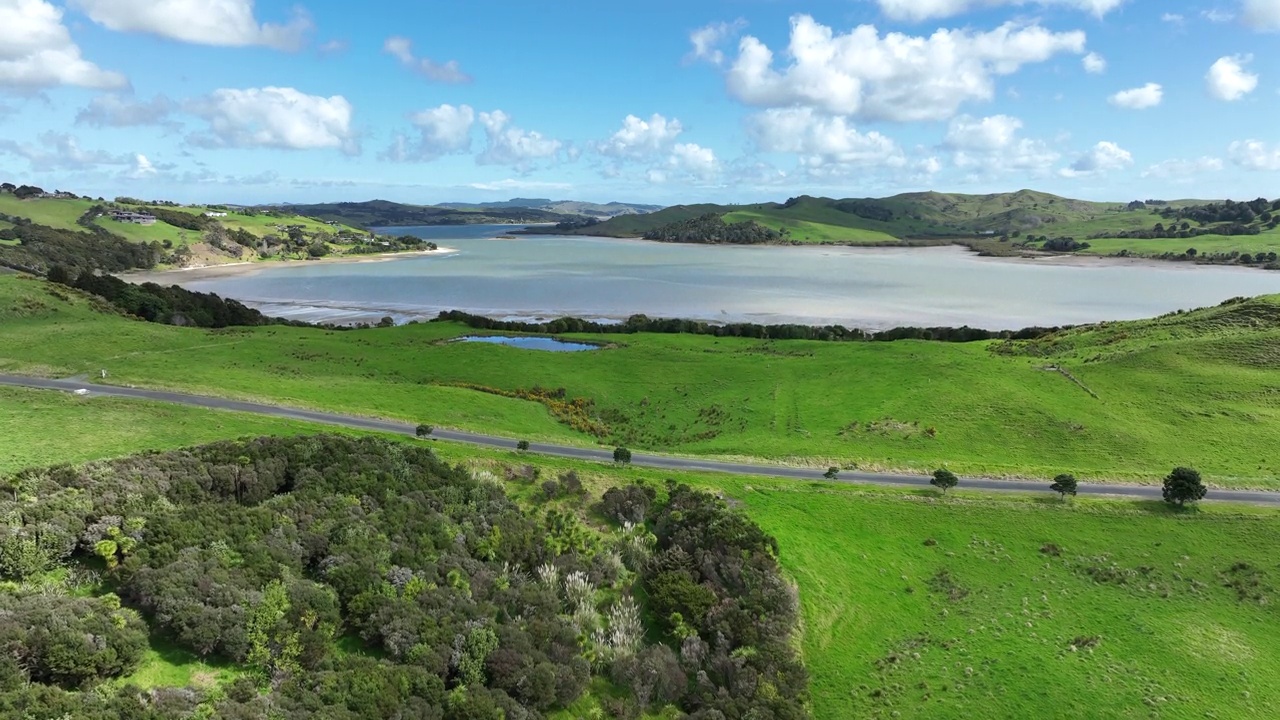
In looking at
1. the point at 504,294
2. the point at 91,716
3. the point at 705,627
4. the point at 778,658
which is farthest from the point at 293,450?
the point at 504,294

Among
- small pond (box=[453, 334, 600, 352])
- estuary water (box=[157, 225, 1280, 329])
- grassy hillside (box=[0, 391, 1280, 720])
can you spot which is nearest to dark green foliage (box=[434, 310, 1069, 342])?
small pond (box=[453, 334, 600, 352])

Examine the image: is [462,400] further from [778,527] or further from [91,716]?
[91,716]

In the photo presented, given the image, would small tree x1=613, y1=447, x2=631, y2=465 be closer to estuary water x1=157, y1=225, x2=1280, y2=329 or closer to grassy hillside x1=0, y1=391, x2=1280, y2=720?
grassy hillside x1=0, y1=391, x2=1280, y2=720

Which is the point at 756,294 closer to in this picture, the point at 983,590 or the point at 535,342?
the point at 535,342

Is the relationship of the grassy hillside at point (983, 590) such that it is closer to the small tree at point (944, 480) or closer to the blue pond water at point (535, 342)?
the small tree at point (944, 480)

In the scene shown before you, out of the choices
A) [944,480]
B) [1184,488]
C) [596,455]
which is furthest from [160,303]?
[1184,488]
